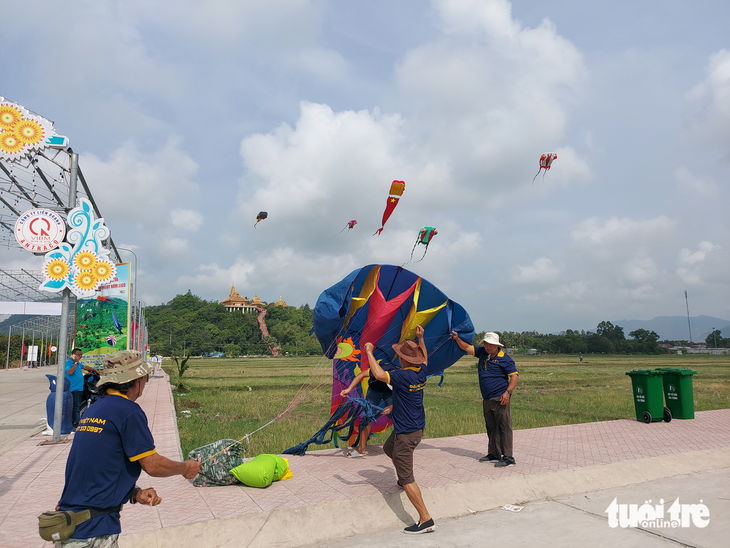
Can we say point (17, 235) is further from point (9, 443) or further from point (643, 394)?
point (643, 394)

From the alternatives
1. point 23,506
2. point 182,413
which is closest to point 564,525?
point 23,506

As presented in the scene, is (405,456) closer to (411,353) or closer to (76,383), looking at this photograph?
(411,353)

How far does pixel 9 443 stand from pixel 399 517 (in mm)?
8490

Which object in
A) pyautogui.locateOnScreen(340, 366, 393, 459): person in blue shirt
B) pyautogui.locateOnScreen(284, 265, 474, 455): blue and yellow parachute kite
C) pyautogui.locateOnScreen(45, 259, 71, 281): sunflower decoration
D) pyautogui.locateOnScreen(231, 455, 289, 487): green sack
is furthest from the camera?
pyautogui.locateOnScreen(45, 259, 71, 281): sunflower decoration

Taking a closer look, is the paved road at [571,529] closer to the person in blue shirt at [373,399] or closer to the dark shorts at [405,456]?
the dark shorts at [405,456]

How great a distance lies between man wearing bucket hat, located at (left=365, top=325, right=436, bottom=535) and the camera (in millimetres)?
4945

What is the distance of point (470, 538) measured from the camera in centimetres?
484

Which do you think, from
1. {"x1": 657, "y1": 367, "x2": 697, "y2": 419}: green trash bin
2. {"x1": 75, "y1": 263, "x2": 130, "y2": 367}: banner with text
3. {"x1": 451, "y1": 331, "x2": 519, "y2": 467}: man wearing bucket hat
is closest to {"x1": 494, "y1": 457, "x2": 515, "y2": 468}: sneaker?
{"x1": 451, "y1": 331, "x2": 519, "y2": 467}: man wearing bucket hat

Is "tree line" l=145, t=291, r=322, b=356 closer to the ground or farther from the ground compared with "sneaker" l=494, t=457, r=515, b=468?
farther from the ground

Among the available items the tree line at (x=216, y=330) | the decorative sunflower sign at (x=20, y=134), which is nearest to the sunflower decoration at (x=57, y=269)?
the decorative sunflower sign at (x=20, y=134)

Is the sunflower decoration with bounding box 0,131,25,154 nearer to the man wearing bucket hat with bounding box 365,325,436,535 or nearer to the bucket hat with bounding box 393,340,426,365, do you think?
the man wearing bucket hat with bounding box 365,325,436,535

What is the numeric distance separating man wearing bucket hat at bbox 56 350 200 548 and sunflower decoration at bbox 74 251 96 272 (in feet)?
27.4

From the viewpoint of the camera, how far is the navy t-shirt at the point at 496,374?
722 cm

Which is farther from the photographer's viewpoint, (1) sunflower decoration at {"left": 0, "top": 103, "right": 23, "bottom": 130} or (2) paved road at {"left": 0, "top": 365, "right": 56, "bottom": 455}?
(2) paved road at {"left": 0, "top": 365, "right": 56, "bottom": 455}
